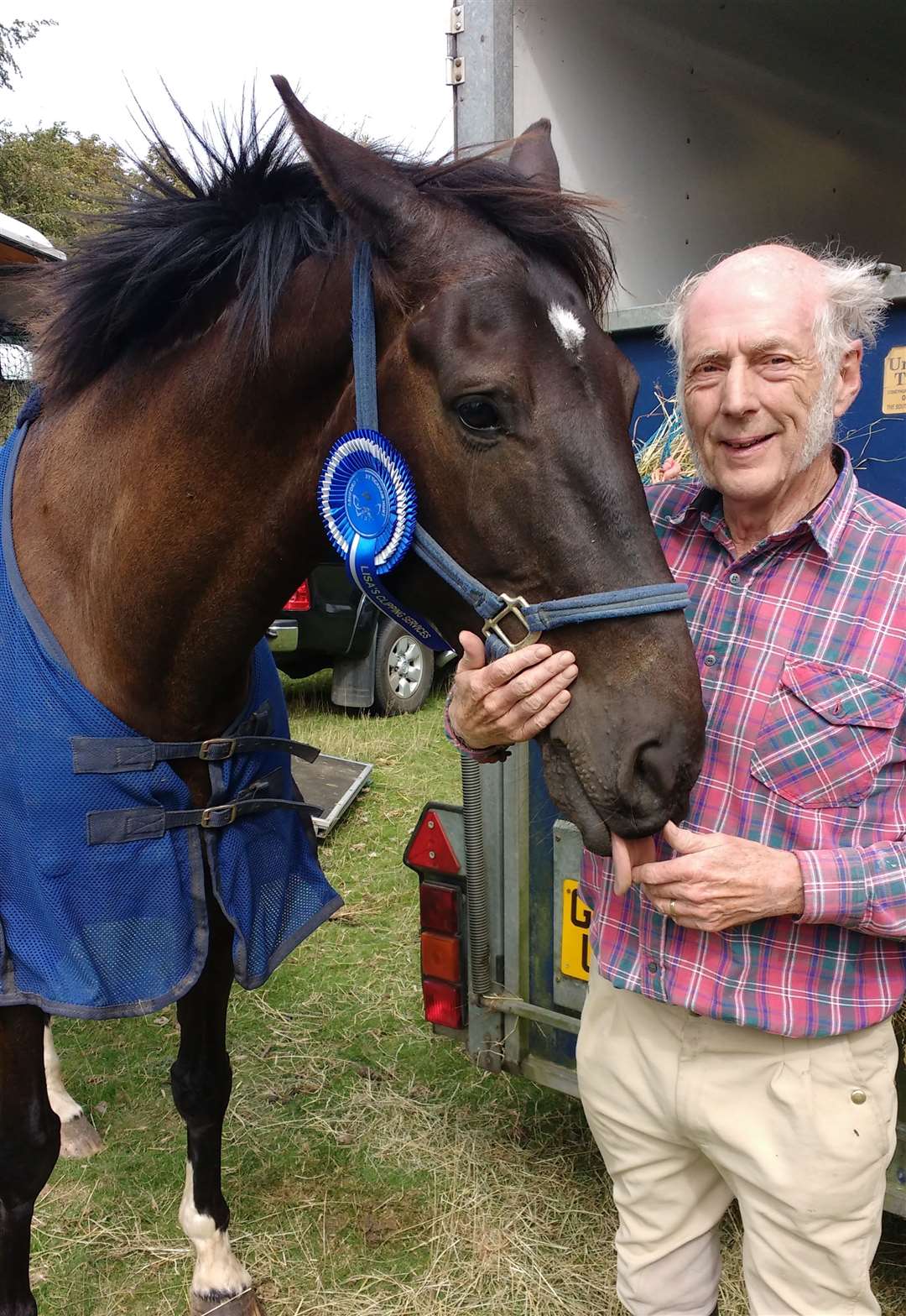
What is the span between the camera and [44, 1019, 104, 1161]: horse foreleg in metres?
2.71

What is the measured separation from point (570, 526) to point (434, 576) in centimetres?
25

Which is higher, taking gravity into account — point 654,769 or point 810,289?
point 810,289

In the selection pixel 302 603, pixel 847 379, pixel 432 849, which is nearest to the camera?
pixel 847 379

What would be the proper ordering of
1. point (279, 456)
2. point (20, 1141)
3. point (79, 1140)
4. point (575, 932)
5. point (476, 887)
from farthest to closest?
1. point (79, 1140)
2. point (476, 887)
3. point (575, 932)
4. point (20, 1141)
5. point (279, 456)

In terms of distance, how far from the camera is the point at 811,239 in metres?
3.83

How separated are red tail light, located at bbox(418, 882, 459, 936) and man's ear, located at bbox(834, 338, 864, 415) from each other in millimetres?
1557

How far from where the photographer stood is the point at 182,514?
1592mm

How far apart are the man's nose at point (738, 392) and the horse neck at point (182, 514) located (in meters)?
0.57

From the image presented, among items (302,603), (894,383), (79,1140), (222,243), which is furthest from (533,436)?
(302,603)

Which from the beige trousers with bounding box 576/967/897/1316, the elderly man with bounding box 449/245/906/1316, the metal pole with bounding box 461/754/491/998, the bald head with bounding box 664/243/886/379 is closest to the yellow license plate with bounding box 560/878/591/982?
the metal pole with bounding box 461/754/491/998

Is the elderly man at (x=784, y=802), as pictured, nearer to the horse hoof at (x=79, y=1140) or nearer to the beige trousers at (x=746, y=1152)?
the beige trousers at (x=746, y=1152)

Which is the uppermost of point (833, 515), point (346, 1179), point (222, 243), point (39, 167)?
point (39, 167)

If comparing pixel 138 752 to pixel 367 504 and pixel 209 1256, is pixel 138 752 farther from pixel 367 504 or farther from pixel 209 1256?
pixel 209 1256

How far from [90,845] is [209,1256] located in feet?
4.03
